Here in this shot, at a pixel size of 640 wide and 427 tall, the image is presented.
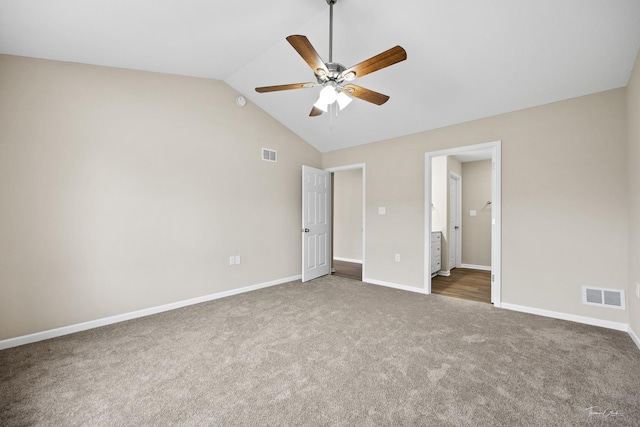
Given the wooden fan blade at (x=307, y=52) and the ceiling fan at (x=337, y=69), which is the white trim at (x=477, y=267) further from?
the wooden fan blade at (x=307, y=52)

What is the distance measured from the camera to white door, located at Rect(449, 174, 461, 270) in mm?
5754

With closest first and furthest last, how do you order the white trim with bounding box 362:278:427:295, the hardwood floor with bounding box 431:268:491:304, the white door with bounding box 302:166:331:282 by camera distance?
the hardwood floor with bounding box 431:268:491:304 → the white trim with bounding box 362:278:427:295 → the white door with bounding box 302:166:331:282

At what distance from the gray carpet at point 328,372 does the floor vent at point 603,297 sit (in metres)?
0.29

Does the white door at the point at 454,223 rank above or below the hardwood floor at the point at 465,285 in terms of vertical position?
above

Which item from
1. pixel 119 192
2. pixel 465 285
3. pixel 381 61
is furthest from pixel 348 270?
pixel 381 61

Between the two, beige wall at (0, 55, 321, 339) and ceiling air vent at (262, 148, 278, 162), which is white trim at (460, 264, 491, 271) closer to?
beige wall at (0, 55, 321, 339)

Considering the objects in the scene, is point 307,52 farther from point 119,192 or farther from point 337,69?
point 119,192

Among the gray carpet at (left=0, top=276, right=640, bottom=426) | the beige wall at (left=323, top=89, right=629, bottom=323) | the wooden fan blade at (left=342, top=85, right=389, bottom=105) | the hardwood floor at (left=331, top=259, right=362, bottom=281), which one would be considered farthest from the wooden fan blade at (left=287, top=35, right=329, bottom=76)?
the hardwood floor at (left=331, top=259, right=362, bottom=281)

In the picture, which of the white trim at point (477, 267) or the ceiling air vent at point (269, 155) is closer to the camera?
the ceiling air vent at point (269, 155)

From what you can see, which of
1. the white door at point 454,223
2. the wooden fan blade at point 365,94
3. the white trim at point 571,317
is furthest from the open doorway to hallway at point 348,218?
the wooden fan blade at point 365,94

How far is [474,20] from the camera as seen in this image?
229 centimetres

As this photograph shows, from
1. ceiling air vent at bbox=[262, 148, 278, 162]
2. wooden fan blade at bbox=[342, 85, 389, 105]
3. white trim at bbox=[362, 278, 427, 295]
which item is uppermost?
wooden fan blade at bbox=[342, 85, 389, 105]

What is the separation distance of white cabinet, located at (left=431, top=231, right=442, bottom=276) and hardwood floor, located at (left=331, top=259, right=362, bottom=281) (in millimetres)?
1375

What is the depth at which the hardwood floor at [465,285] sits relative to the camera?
3906mm
